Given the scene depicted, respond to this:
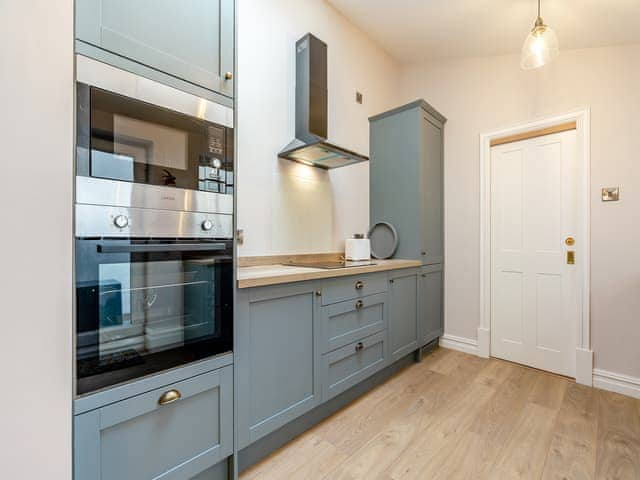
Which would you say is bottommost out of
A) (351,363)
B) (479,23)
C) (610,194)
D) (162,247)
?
(351,363)

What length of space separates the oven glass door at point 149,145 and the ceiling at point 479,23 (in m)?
2.09

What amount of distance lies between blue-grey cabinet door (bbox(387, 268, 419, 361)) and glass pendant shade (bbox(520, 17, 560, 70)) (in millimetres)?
1692

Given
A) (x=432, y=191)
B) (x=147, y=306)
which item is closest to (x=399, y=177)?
(x=432, y=191)

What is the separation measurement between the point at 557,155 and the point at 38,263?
331 cm

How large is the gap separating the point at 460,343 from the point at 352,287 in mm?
1721

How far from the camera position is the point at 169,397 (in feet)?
3.66

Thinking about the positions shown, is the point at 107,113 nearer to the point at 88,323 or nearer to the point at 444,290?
the point at 88,323

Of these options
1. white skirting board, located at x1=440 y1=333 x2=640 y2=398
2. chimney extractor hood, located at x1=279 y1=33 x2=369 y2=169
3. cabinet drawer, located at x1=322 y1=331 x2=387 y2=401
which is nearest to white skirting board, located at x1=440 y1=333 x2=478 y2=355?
white skirting board, located at x1=440 y1=333 x2=640 y2=398

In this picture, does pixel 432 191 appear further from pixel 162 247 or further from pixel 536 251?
pixel 162 247

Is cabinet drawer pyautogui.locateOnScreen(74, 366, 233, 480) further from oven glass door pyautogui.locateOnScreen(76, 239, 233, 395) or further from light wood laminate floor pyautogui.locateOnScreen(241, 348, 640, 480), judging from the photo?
light wood laminate floor pyautogui.locateOnScreen(241, 348, 640, 480)

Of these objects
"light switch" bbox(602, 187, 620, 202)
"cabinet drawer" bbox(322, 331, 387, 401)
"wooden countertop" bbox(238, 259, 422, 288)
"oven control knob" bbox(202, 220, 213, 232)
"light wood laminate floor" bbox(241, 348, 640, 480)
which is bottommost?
"light wood laminate floor" bbox(241, 348, 640, 480)

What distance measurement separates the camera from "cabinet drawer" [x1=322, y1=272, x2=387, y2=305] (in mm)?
1780

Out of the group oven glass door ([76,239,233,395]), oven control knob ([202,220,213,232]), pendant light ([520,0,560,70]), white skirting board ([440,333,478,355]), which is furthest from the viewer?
white skirting board ([440,333,478,355])

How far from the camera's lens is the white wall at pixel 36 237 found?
0.83 metres
